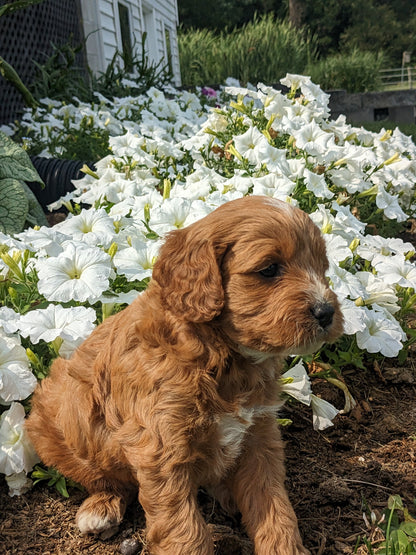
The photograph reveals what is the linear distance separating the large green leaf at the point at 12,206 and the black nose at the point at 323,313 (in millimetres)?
3285

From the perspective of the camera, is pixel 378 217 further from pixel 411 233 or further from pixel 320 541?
pixel 320 541

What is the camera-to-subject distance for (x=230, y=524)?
234 cm

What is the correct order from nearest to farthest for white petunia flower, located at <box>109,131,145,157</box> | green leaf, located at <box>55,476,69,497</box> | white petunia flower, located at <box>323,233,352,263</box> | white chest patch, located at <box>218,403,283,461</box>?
white chest patch, located at <box>218,403,283,461</box> < green leaf, located at <box>55,476,69,497</box> < white petunia flower, located at <box>323,233,352,263</box> < white petunia flower, located at <box>109,131,145,157</box>

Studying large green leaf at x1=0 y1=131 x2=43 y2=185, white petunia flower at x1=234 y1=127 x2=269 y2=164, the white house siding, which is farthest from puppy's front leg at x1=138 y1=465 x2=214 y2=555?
the white house siding

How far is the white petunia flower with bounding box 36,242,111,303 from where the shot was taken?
255cm

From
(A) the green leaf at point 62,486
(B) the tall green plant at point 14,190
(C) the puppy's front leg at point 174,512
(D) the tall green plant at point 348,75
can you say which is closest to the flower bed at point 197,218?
(A) the green leaf at point 62,486

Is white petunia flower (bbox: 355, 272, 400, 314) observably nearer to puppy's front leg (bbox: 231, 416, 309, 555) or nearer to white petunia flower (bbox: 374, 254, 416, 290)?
white petunia flower (bbox: 374, 254, 416, 290)

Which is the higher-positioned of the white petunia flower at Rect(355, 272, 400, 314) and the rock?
the white petunia flower at Rect(355, 272, 400, 314)

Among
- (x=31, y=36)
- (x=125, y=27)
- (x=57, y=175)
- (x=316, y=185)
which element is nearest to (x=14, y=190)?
(x=57, y=175)

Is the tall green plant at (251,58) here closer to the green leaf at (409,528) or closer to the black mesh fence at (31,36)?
the black mesh fence at (31,36)

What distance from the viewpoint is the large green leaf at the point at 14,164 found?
184 inches

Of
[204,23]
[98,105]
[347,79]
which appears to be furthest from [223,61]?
[204,23]

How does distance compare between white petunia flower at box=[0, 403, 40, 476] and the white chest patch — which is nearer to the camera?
the white chest patch

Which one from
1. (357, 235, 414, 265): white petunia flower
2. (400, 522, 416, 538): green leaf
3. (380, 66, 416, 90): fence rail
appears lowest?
(380, 66, 416, 90): fence rail
